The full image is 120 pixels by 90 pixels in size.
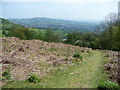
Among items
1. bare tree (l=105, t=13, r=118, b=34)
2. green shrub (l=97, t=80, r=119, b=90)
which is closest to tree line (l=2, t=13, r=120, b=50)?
bare tree (l=105, t=13, r=118, b=34)

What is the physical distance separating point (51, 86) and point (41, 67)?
2612 mm

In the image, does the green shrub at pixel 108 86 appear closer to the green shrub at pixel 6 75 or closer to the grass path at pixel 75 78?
the grass path at pixel 75 78

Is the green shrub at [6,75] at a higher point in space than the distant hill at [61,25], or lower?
lower

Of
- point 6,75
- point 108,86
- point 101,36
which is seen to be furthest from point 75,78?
point 101,36

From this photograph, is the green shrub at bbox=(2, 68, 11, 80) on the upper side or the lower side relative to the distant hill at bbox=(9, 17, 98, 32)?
lower

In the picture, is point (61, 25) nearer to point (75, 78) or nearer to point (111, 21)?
point (111, 21)

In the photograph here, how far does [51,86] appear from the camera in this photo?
5.93 meters

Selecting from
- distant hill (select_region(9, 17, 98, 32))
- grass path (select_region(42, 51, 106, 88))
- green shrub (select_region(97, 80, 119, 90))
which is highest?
distant hill (select_region(9, 17, 98, 32))

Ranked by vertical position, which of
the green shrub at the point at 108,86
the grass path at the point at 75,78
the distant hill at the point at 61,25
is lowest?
the grass path at the point at 75,78

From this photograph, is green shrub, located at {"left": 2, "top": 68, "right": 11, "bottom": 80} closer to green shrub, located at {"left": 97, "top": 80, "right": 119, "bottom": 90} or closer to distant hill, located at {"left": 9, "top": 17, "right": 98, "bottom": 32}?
green shrub, located at {"left": 97, "top": 80, "right": 119, "bottom": 90}

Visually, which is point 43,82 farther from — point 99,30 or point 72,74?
point 99,30

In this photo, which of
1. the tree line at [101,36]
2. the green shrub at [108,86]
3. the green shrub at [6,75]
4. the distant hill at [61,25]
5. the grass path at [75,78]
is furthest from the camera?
the distant hill at [61,25]

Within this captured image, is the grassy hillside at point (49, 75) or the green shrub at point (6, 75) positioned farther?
the green shrub at point (6, 75)

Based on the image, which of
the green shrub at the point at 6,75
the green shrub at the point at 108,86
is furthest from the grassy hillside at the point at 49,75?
the green shrub at the point at 108,86
